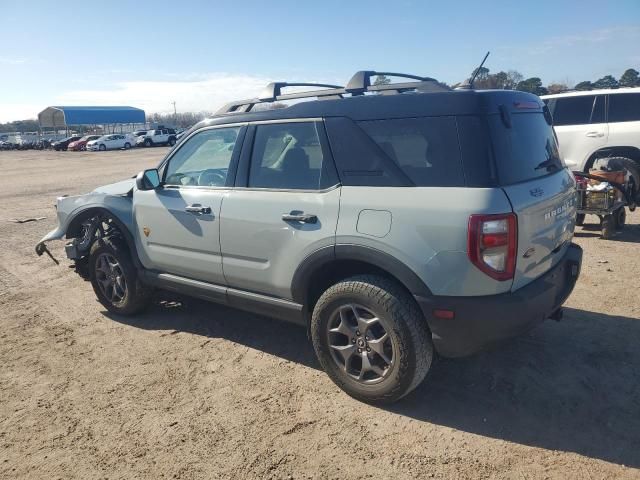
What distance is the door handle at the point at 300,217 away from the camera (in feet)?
10.8

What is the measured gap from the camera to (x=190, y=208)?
4.00 meters

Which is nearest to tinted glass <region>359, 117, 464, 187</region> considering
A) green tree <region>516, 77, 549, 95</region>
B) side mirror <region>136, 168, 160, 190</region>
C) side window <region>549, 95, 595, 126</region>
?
side mirror <region>136, 168, 160, 190</region>

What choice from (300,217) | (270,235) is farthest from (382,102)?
(270,235)

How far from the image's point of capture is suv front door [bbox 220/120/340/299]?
3301 mm

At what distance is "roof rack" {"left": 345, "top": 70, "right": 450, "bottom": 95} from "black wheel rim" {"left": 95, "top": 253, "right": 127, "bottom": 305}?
2.84 metres

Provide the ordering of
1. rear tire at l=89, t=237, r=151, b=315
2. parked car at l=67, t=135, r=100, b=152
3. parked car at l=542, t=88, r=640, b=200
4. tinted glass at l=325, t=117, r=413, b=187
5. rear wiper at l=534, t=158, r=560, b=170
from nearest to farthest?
tinted glass at l=325, t=117, r=413, b=187
rear wiper at l=534, t=158, r=560, b=170
rear tire at l=89, t=237, r=151, b=315
parked car at l=542, t=88, r=640, b=200
parked car at l=67, t=135, r=100, b=152

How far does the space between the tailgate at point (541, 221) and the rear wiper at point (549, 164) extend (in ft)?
0.21

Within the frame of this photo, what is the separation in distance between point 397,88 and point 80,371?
3.25m

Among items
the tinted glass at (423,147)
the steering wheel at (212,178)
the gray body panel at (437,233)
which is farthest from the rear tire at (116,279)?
the tinted glass at (423,147)

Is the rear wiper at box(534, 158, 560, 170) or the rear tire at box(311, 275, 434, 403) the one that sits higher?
the rear wiper at box(534, 158, 560, 170)

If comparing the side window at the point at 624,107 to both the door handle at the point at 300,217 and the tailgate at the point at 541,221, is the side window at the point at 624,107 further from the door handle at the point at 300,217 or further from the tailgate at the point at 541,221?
the door handle at the point at 300,217

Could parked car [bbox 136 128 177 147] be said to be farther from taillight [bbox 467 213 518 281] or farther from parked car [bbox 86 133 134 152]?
taillight [bbox 467 213 518 281]

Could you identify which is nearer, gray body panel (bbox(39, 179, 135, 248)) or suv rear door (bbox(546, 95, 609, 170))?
gray body panel (bbox(39, 179, 135, 248))

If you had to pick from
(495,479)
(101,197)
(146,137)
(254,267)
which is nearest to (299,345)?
(254,267)
